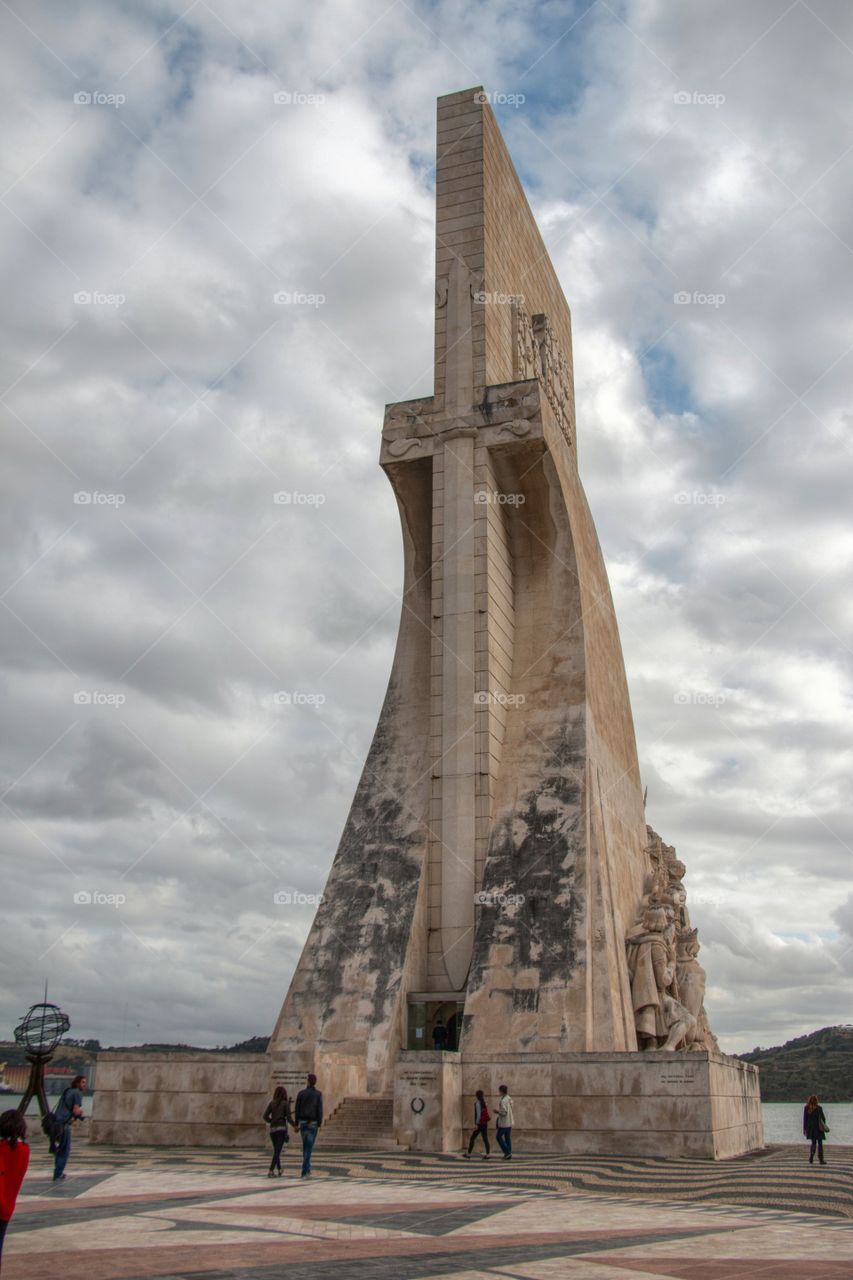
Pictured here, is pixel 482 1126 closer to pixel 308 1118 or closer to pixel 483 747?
pixel 308 1118

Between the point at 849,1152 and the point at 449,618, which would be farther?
the point at 449,618

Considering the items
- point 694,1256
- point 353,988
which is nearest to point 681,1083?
point 353,988

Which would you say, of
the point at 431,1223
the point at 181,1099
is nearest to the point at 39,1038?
the point at 181,1099

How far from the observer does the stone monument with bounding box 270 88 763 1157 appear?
43.6 feet

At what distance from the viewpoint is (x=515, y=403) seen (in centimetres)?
1867

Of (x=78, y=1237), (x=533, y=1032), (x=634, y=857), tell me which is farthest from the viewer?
(x=634, y=857)

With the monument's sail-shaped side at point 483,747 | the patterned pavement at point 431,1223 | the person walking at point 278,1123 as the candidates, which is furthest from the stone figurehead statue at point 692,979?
the person walking at point 278,1123

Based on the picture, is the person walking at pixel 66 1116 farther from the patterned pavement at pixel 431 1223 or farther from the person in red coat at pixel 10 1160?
the person in red coat at pixel 10 1160

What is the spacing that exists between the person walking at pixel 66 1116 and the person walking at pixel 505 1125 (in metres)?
4.51

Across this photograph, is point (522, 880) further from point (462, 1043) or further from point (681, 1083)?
point (681, 1083)

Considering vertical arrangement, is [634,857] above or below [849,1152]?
above

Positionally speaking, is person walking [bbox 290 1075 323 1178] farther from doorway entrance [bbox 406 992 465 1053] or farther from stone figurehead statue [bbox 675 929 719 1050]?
stone figurehead statue [bbox 675 929 719 1050]

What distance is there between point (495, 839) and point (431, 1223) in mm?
10369

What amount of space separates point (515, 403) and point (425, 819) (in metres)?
6.78
